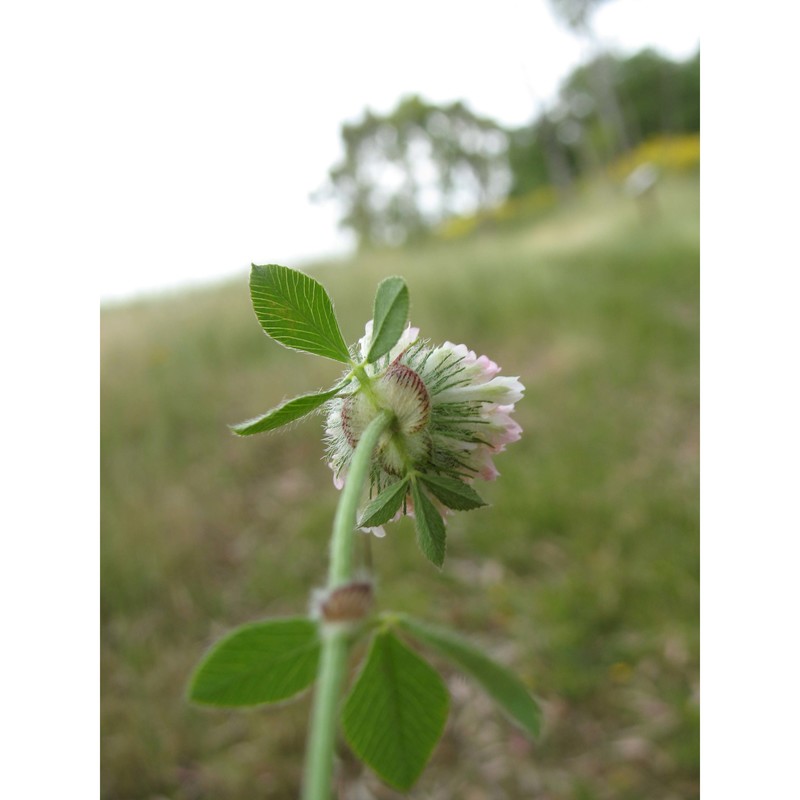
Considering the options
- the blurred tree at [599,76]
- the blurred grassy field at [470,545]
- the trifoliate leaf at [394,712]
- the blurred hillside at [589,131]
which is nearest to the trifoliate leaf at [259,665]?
the trifoliate leaf at [394,712]

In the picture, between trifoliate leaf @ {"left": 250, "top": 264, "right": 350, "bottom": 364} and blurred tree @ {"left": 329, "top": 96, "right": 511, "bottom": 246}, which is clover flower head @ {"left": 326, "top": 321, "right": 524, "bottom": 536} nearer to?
trifoliate leaf @ {"left": 250, "top": 264, "right": 350, "bottom": 364}

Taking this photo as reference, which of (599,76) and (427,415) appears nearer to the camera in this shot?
(427,415)

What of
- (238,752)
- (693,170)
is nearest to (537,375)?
(238,752)

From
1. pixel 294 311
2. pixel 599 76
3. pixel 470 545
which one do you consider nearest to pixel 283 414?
pixel 294 311

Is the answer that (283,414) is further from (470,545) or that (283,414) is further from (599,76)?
(599,76)

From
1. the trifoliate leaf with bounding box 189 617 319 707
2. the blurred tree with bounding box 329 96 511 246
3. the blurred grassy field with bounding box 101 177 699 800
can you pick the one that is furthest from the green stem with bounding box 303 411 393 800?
the blurred tree with bounding box 329 96 511 246

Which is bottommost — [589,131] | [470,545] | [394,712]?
[470,545]

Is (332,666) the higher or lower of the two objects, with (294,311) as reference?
lower

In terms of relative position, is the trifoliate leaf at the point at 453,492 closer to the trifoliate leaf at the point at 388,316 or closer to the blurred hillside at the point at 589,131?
the trifoliate leaf at the point at 388,316
